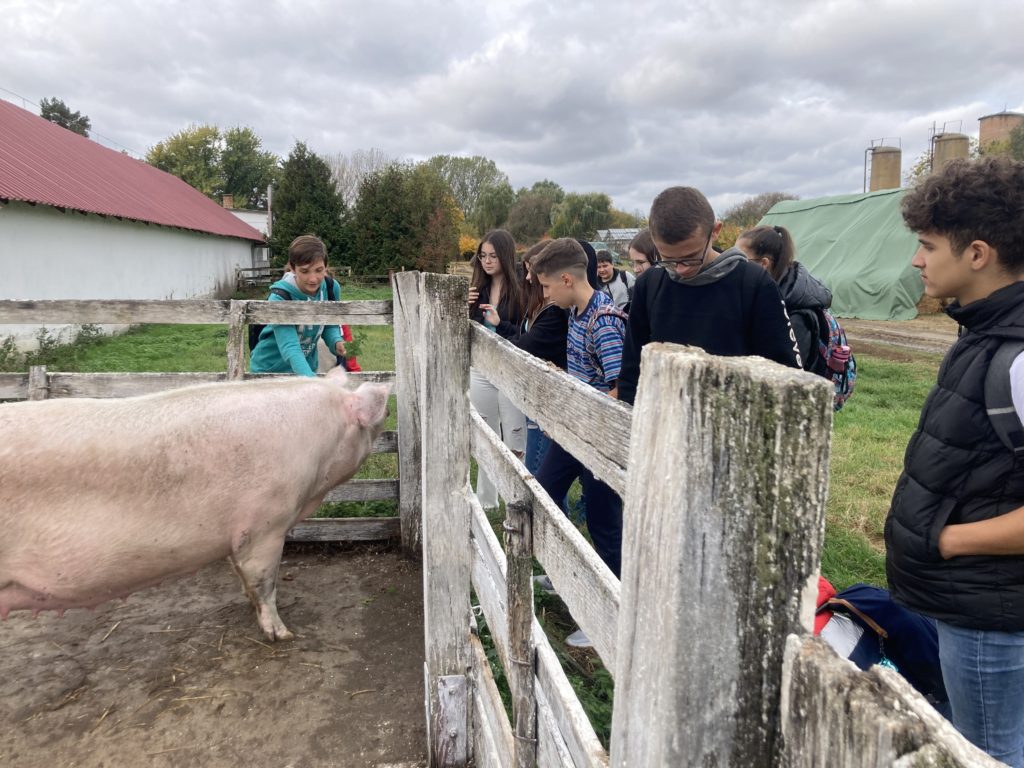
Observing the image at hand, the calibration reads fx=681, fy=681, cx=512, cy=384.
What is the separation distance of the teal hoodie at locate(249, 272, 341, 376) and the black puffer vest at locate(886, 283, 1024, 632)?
3496 millimetres

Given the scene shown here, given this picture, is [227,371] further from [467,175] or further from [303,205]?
[467,175]

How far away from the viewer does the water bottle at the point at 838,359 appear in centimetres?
349

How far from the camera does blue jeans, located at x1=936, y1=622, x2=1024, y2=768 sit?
5.16 ft

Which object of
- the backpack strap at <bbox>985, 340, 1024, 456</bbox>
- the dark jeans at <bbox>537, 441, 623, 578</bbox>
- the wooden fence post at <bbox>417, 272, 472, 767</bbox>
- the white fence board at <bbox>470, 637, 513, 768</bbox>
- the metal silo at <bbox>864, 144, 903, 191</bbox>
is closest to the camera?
the backpack strap at <bbox>985, 340, 1024, 456</bbox>

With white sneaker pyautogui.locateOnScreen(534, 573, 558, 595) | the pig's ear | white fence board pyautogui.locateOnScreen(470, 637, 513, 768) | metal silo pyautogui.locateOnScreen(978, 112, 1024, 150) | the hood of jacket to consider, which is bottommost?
white sneaker pyautogui.locateOnScreen(534, 573, 558, 595)

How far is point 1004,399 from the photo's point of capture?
1.46 m

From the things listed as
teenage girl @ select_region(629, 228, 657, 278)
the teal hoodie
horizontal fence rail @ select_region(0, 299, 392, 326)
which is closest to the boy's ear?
horizontal fence rail @ select_region(0, 299, 392, 326)

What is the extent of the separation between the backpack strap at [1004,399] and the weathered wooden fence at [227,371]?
3279 mm

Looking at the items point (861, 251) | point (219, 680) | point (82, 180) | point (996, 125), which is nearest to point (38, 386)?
point (219, 680)

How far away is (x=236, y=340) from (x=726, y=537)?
4002 mm

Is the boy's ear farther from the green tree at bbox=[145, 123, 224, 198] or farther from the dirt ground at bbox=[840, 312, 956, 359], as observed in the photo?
the green tree at bbox=[145, 123, 224, 198]

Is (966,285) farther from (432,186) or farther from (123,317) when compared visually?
(432,186)

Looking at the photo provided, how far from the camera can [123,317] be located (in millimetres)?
4430

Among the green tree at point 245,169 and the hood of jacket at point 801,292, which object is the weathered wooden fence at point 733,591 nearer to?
the hood of jacket at point 801,292
